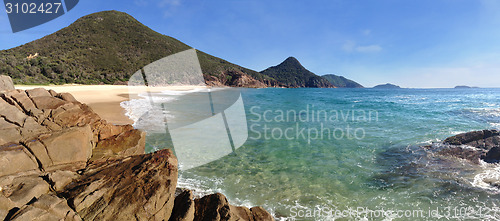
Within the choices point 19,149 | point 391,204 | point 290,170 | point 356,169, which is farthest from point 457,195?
point 19,149

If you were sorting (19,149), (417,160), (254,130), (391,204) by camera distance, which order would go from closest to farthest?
1. (19,149)
2. (391,204)
3. (417,160)
4. (254,130)

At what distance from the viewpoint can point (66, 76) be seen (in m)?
46.4

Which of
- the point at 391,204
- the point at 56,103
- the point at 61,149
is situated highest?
the point at 56,103

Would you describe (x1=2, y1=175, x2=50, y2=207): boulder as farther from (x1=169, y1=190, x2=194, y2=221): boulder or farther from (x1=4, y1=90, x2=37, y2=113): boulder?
(x1=4, y1=90, x2=37, y2=113): boulder

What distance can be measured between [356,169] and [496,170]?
4453 millimetres

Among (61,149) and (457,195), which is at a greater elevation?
(61,149)

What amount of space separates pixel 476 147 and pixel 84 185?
44.9 feet

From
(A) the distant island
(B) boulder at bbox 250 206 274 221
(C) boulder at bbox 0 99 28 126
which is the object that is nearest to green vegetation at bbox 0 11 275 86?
(A) the distant island

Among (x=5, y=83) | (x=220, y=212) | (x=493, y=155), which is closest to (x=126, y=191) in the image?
(x=220, y=212)

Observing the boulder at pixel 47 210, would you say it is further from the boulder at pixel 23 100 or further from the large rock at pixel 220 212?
the boulder at pixel 23 100

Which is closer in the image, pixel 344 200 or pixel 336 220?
pixel 336 220

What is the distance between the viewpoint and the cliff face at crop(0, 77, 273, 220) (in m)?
2.92

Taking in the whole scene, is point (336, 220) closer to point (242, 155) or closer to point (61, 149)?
point (242, 155)

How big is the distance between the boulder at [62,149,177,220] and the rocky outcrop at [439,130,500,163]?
1097 centimetres
